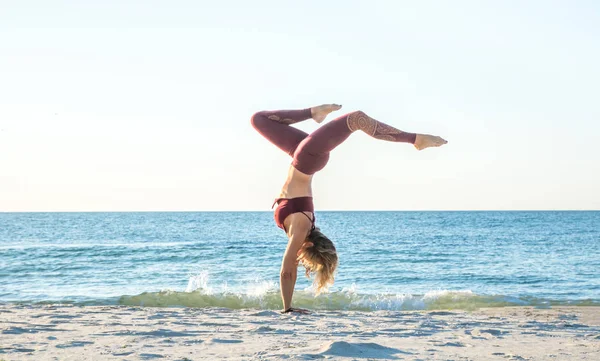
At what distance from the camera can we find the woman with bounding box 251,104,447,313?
20.5 ft

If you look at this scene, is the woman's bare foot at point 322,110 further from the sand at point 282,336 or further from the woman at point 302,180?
the sand at point 282,336

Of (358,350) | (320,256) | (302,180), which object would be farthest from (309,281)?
(358,350)

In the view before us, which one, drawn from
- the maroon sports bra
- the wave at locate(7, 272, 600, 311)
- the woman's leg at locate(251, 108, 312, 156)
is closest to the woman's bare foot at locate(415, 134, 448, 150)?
the woman's leg at locate(251, 108, 312, 156)

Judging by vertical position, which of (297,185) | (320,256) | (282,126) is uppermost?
(282,126)

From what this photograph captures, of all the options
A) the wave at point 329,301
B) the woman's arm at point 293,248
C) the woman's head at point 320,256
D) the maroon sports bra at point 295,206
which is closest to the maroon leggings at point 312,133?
the maroon sports bra at point 295,206

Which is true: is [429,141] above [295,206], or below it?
above

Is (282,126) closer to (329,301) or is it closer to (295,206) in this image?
(295,206)

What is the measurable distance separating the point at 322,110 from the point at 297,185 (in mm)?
939

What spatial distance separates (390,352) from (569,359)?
4.38 ft

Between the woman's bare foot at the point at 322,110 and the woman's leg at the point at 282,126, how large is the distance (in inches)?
3.4

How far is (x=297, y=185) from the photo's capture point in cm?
708

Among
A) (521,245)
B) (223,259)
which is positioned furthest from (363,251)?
(521,245)

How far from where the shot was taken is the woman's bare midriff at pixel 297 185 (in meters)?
7.00

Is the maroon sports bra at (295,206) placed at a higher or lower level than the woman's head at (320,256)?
higher
